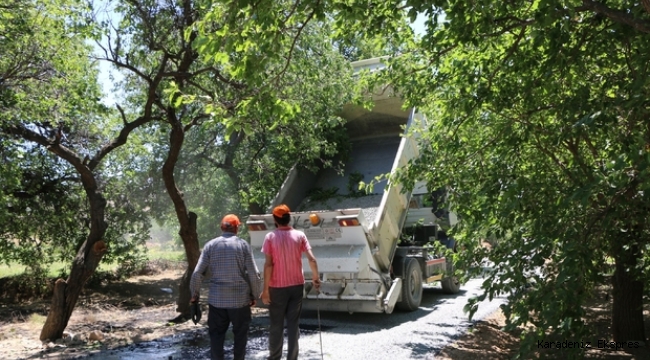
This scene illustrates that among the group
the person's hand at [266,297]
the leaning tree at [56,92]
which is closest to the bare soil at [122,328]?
the leaning tree at [56,92]

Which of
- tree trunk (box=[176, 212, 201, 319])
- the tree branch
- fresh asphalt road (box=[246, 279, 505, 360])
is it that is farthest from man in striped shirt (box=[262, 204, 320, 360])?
tree trunk (box=[176, 212, 201, 319])

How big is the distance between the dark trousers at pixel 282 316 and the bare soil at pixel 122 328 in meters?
2.04

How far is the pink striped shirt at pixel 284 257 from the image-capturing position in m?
5.96

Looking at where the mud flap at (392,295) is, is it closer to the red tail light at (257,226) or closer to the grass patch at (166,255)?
the red tail light at (257,226)

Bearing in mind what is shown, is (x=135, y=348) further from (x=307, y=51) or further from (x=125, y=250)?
(x=125, y=250)

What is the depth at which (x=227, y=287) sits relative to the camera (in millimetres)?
5793

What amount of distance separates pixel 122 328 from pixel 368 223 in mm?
4762

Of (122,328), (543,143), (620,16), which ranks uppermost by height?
(620,16)

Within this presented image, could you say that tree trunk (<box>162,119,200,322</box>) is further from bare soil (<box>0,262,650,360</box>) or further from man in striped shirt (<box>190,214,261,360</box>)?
man in striped shirt (<box>190,214,261,360</box>)

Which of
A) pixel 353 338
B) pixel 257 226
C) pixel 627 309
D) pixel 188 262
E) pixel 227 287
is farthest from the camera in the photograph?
pixel 188 262

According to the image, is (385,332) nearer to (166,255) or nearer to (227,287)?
(227,287)

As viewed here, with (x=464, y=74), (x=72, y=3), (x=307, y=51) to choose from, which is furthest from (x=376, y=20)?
(x=72, y=3)

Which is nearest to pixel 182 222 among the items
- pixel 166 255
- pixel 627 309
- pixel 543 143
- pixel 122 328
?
pixel 122 328

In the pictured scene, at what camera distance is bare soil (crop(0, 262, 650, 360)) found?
7.41 m
